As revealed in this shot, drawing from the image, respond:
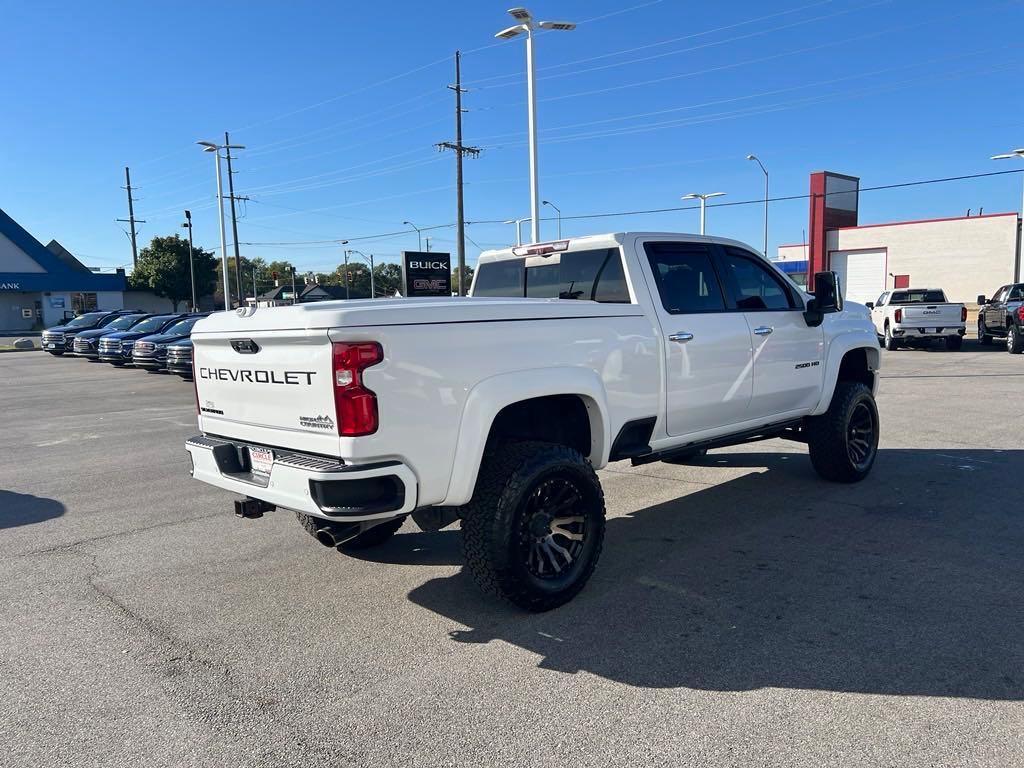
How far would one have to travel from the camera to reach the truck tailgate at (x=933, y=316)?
70.0 feet

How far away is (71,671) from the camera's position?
3.65 meters

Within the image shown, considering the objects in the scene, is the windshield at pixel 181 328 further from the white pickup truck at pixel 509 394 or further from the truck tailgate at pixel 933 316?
the truck tailgate at pixel 933 316

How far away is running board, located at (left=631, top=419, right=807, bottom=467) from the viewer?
512 centimetres

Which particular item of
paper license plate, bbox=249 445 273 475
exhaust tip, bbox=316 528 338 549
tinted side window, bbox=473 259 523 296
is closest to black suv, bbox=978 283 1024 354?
tinted side window, bbox=473 259 523 296

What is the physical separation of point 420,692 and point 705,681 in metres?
1.25

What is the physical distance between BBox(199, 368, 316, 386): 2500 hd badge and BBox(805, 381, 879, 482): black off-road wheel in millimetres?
4680

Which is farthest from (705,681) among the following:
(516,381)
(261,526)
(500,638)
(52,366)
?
(52,366)

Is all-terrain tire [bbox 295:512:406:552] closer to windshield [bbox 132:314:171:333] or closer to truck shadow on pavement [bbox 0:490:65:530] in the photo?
truck shadow on pavement [bbox 0:490:65:530]

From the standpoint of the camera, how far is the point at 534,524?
165 inches

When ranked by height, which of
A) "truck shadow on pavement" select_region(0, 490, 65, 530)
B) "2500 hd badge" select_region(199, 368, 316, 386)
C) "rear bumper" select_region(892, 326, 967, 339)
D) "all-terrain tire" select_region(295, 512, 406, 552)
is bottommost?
"truck shadow on pavement" select_region(0, 490, 65, 530)

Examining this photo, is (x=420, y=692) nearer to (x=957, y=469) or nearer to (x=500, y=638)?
(x=500, y=638)

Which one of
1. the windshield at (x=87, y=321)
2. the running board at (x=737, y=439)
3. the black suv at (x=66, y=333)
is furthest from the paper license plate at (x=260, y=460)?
the windshield at (x=87, y=321)

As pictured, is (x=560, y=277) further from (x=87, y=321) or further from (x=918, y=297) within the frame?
(x=87, y=321)

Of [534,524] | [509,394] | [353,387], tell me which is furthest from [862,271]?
[353,387]
